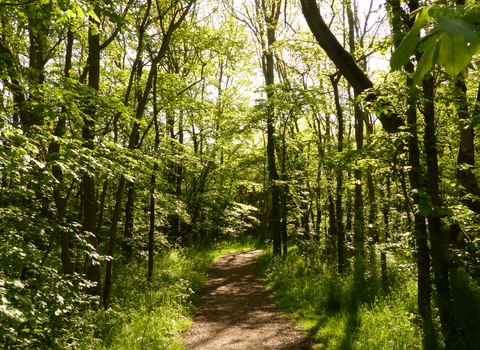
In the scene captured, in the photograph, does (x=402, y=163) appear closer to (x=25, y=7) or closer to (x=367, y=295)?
(x=367, y=295)

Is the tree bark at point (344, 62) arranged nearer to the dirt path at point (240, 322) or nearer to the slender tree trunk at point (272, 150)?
the dirt path at point (240, 322)

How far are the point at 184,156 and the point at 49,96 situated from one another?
5.47 meters

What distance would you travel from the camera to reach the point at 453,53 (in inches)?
39.0

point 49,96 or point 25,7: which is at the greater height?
point 25,7

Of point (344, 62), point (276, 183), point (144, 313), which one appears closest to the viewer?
point (344, 62)

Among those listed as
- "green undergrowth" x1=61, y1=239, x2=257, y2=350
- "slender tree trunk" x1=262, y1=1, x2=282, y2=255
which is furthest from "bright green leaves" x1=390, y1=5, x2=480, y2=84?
"slender tree trunk" x1=262, y1=1, x2=282, y2=255

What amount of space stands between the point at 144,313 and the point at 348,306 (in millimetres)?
4530

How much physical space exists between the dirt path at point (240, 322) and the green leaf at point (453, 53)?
18.7 ft

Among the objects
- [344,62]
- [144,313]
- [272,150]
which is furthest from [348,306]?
[272,150]

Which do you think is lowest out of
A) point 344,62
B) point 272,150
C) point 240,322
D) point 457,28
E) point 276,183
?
point 240,322

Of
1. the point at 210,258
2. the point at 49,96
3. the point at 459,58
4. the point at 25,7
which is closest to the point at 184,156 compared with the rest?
the point at 49,96

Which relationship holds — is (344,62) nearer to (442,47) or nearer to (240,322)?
(442,47)

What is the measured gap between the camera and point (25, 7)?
4.61 m

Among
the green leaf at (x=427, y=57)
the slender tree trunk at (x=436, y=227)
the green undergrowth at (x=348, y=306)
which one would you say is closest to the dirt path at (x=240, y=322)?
the green undergrowth at (x=348, y=306)
